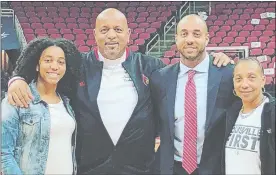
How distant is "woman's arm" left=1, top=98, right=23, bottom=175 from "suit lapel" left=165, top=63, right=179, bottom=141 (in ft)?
1.69

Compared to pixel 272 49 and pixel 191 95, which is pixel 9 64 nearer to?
pixel 191 95

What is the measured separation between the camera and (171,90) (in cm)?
175

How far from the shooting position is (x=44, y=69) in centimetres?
171

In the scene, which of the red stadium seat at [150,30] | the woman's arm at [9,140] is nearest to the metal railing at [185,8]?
the red stadium seat at [150,30]

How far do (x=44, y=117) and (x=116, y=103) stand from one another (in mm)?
261

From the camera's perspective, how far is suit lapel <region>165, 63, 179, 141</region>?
68.1 inches

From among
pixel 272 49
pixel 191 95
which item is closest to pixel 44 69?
pixel 191 95

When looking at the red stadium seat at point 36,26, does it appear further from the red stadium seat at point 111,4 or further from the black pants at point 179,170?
the black pants at point 179,170

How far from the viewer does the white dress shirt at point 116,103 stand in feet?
5.82

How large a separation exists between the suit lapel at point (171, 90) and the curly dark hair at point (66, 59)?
32 cm

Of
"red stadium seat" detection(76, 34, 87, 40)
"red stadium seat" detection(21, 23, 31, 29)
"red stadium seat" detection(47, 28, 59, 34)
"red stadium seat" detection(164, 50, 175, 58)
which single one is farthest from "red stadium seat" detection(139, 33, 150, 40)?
"red stadium seat" detection(21, 23, 31, 29)

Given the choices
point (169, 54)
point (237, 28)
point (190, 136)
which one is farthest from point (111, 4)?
point (190, 136)

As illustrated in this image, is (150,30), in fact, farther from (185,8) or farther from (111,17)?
(111,17)

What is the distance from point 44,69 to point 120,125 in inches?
13.1
